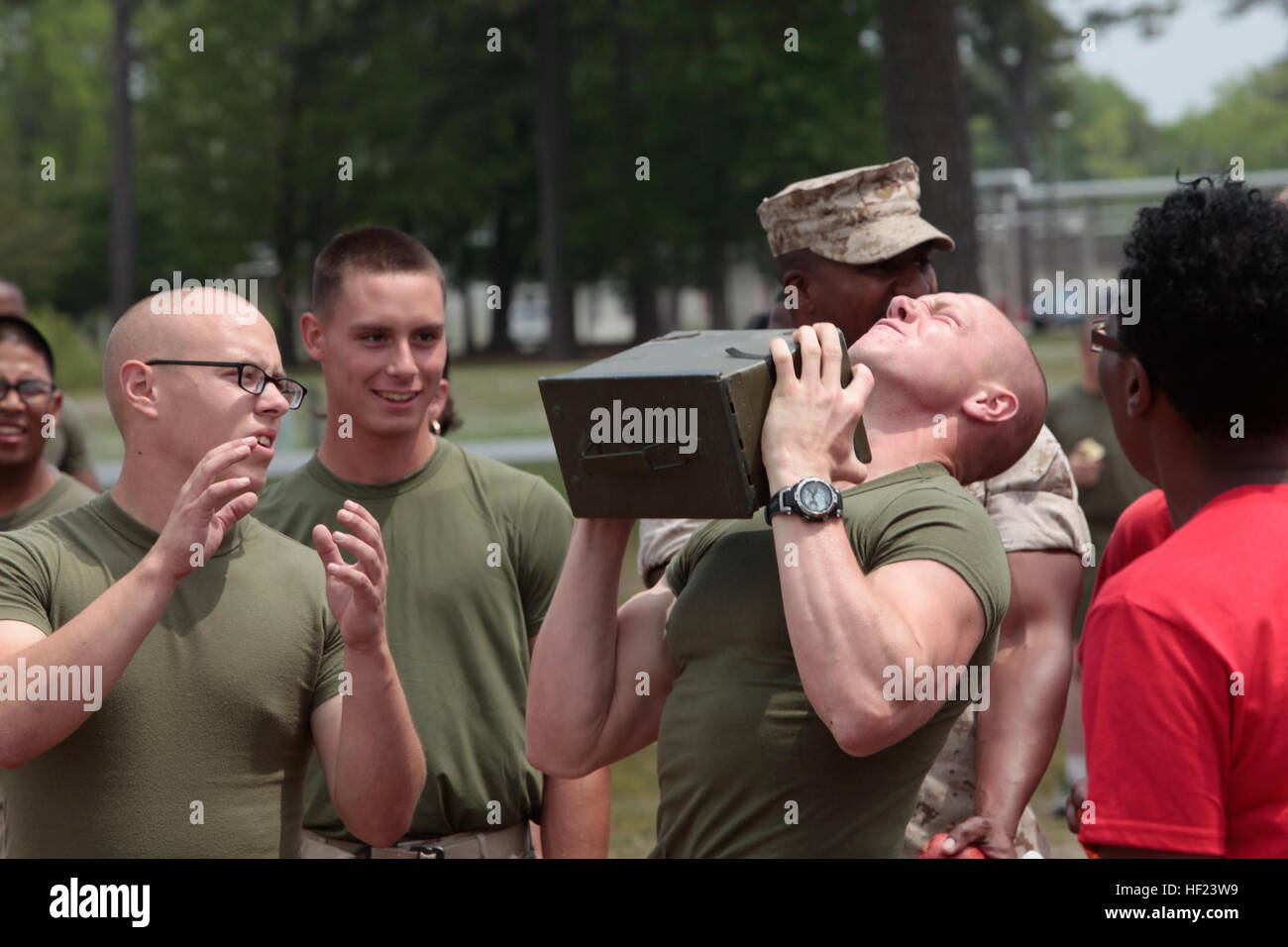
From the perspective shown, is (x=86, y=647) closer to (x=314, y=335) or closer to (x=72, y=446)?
(x=314, y=335)

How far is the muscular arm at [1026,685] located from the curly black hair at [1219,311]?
1.10 meters

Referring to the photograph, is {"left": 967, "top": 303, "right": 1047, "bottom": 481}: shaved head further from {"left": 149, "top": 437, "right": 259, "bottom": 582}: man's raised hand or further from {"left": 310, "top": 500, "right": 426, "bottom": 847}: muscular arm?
{"left": 149, "top": 437, "right": 259, "bottom": 582}: man's raised hand

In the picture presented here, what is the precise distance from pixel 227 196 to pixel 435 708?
41.5m

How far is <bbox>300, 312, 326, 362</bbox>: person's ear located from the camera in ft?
12.7

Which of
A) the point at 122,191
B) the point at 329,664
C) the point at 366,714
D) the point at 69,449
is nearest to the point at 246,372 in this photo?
the point at 329,664

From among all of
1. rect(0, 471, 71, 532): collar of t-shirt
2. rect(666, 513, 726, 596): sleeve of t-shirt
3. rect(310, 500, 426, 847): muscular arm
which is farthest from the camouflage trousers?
rect(0, 471, 71, 532): collar of t-shirt

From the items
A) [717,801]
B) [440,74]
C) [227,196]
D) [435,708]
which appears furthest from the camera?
[227,196]

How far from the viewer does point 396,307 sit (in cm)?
379

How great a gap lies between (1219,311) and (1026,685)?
1.25 metres

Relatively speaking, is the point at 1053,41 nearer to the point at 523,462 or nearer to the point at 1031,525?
the point at 523,462

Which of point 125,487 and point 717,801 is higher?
point 125,487

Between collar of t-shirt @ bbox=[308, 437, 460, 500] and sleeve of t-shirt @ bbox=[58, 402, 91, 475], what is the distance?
2763mm

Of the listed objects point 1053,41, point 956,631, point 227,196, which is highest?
point 1053,41

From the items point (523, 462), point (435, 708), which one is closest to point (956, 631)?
point (435, 708)
